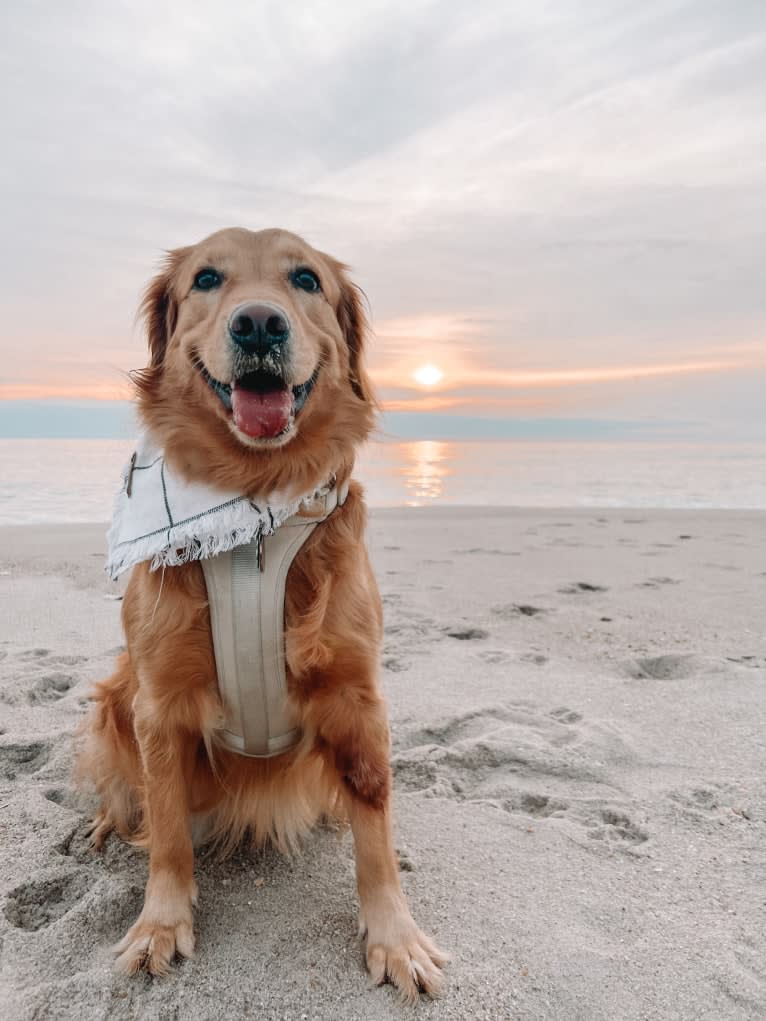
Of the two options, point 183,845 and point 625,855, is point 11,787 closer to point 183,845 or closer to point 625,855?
point 183,845

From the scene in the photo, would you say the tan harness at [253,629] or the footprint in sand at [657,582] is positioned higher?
the tan harness at [253,629]

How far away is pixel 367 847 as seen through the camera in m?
2.09

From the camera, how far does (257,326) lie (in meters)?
2.02

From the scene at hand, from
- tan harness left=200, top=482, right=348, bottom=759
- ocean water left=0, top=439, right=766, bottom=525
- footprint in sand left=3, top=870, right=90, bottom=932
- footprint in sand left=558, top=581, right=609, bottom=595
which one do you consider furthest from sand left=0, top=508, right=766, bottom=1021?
ocean water left=0, top=439, right=766, bottom=525

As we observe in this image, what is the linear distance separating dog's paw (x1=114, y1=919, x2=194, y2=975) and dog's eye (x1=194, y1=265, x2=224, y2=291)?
1863 mm

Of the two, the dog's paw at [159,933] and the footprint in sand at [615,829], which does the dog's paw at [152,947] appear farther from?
the footprint in sand at [615,829]

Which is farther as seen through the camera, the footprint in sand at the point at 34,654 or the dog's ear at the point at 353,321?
the footprint in sand at the point at 34,654

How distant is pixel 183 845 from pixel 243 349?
4.54 feet

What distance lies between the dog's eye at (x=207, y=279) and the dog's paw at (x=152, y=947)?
186cm

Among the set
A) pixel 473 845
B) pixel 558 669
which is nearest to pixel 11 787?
pixel 473 845

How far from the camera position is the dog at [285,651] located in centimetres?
202

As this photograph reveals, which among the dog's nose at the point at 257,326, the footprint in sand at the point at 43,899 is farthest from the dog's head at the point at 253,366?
the footprint in sand at the point at 43,899

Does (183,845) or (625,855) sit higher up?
(183,845)

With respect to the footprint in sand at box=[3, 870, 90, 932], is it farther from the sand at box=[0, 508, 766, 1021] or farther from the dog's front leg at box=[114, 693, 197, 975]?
the dog's front leg at box=[114, 693, 197, 975]
